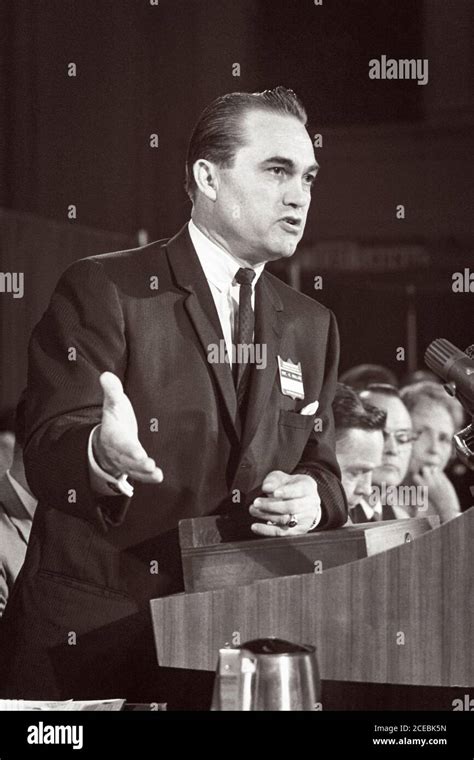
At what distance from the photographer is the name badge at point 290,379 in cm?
268

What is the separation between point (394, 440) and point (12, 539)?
147 cm

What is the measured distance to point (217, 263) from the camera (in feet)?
8.94

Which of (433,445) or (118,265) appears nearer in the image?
(118,265)

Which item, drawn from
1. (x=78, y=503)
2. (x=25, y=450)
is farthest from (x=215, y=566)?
(x=25, y=450)

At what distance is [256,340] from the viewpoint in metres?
2.70

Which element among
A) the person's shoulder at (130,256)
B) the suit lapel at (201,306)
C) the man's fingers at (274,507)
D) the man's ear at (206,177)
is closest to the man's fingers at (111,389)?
the man's fingers at (274,507)

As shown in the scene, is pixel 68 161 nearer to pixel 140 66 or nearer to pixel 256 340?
pixel 140 66

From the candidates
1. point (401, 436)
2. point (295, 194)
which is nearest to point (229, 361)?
point (295, 194)

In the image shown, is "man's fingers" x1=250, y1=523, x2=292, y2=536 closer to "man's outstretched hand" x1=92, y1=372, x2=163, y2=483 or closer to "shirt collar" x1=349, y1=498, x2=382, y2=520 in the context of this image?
"man's outstretched hand" x1=92, y1=372, x2=163, y2=483

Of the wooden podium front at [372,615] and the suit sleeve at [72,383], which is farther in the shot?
the suit sleeve at [72,383]

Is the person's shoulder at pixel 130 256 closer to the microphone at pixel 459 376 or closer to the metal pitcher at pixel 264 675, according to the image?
the microphone at pixel 459 376

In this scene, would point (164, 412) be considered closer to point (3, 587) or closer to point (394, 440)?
point (3, 587)

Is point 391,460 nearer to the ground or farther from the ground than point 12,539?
farther from the ground

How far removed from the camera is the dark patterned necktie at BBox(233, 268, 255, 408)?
2645 mm
